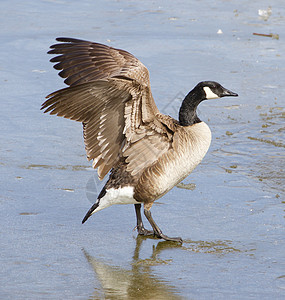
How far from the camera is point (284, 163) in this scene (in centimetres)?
582

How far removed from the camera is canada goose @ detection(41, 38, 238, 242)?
444 cm

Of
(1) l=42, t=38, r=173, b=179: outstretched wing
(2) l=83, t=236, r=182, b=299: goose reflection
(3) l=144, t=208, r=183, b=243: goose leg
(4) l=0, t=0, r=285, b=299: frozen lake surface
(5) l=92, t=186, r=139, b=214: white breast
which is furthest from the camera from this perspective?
(5) l=92, t=186, r=139, b=214: white breast

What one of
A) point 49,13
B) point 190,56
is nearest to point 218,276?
point 190,56

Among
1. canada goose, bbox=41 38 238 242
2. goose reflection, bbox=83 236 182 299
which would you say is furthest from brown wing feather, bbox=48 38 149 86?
goose reflection, bbox=83 236 182 299

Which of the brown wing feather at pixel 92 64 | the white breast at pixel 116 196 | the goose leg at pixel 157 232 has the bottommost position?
the goose leg at pixel 157 232

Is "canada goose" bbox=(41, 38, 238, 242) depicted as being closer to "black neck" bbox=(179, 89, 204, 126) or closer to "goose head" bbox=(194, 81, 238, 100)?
"black neck" bbox=(179, 89, 204, 126)

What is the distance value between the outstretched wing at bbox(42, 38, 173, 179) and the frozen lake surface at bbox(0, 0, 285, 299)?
547 millimetres

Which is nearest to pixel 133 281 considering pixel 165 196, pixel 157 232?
pixel 157 232

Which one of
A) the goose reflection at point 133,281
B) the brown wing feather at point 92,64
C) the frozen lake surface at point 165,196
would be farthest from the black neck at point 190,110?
the goose reflection at point 133,281

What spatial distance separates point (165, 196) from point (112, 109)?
112 centimetres

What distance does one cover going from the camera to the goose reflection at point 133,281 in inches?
141

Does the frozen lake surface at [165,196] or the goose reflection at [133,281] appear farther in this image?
the frozen lake surface at [165,196]

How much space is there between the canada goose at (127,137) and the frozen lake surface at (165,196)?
0.31 meters

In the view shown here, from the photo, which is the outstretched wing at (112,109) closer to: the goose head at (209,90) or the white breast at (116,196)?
the white breast at (116,196)
